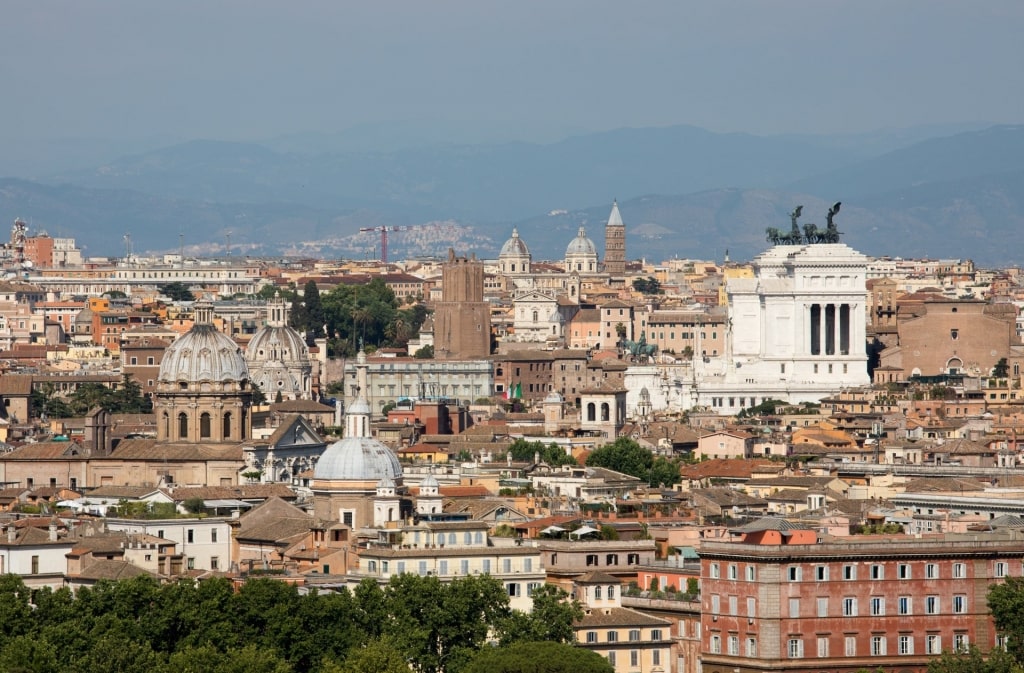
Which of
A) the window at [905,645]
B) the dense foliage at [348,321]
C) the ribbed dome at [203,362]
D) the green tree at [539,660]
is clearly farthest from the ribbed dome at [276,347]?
the green tree at [539,660]

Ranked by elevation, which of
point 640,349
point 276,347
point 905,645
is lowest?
point 905,645

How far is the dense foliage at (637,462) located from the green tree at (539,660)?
3762 centimetres

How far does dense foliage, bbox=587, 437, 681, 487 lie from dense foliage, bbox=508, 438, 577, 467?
40.1 inches

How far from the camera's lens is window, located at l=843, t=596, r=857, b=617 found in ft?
199

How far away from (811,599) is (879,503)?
20.1 meters

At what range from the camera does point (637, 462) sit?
101 metres

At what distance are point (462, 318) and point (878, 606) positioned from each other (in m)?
114

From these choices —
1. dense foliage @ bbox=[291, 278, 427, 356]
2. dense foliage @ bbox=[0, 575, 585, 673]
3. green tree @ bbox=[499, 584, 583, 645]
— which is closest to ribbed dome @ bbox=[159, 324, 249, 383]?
dense foliage @ bbox=[0, 575, 585, 673]

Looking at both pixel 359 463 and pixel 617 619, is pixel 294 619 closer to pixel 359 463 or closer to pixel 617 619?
pixel 617 619

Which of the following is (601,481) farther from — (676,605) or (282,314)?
(282,314)

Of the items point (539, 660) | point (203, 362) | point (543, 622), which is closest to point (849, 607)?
point (543, 622)

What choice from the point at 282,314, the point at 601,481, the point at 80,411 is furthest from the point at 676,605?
the point at 282,314

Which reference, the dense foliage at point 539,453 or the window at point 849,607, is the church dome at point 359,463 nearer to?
the window at point 849,607

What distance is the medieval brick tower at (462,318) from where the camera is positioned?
172m
